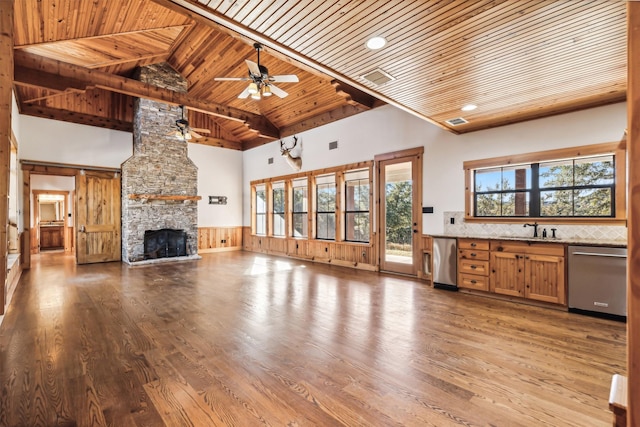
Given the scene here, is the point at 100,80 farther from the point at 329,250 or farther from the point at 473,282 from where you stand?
the point at 473,282

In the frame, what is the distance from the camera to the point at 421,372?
2.44 meters

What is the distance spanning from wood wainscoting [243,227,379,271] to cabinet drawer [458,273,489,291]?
208cm

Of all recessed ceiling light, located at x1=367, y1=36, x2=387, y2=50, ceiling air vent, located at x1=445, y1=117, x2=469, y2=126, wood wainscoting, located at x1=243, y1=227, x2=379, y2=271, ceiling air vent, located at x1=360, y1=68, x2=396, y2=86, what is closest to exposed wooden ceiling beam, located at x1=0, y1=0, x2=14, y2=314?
recessed ceiling light, located at x1=367, y1=36, x2=387, y2=50

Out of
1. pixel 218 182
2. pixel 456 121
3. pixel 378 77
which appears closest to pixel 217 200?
pixel 218 182

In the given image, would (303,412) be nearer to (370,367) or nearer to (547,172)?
A: (370,367)

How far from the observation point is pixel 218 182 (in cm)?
1052

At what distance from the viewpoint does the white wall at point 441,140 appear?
13.9ft

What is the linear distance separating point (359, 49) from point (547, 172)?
12.0 feet

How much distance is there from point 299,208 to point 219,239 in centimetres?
346

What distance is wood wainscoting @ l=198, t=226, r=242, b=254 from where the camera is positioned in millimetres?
10188

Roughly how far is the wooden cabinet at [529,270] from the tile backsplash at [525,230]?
0.48m

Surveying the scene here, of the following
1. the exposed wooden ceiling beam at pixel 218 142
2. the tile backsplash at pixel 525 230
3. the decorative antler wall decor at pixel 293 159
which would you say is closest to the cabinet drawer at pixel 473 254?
the tile backsplash at pixel 525 230

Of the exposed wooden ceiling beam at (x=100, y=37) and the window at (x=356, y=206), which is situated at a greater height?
the exposed wooden ceiling beam at (x=100, y=37)

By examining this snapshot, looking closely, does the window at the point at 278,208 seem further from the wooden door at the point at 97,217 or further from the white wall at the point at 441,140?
the wooden door at the point at 97,217
